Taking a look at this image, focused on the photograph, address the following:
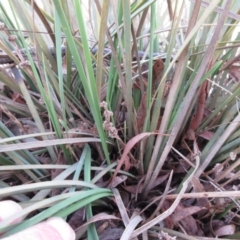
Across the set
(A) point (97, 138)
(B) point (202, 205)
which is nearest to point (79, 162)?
(A) point (97, 138)

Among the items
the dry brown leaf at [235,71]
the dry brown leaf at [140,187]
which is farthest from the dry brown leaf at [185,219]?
the dry brown leaf at [235,71]

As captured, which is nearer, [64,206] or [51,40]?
[64,206]

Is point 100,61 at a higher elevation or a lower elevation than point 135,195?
higher

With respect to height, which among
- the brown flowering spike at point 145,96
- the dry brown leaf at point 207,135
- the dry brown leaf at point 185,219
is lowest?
the dry brown leaf at point 185,219

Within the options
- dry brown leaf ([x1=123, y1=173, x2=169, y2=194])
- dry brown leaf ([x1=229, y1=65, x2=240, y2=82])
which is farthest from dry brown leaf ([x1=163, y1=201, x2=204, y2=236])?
dry brown leaf ([x1=229, y1=65, x2=240, y2=82])

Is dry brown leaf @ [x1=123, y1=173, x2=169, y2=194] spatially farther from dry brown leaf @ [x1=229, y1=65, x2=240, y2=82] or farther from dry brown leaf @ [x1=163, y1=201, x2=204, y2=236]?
dry brown leaf @ [x1=229, y1=65, x2=240, y2=82]

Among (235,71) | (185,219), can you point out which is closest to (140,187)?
(185,219)

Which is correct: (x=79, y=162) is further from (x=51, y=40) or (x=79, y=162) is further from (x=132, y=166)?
(x=51, y=40)

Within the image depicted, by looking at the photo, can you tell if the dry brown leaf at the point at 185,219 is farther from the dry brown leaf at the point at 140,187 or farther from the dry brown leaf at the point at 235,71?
the dry brown leaf at the point at 235,71

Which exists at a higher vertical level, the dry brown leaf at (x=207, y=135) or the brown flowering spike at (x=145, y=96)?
the brown flowering spike at (x=145, y=96)
